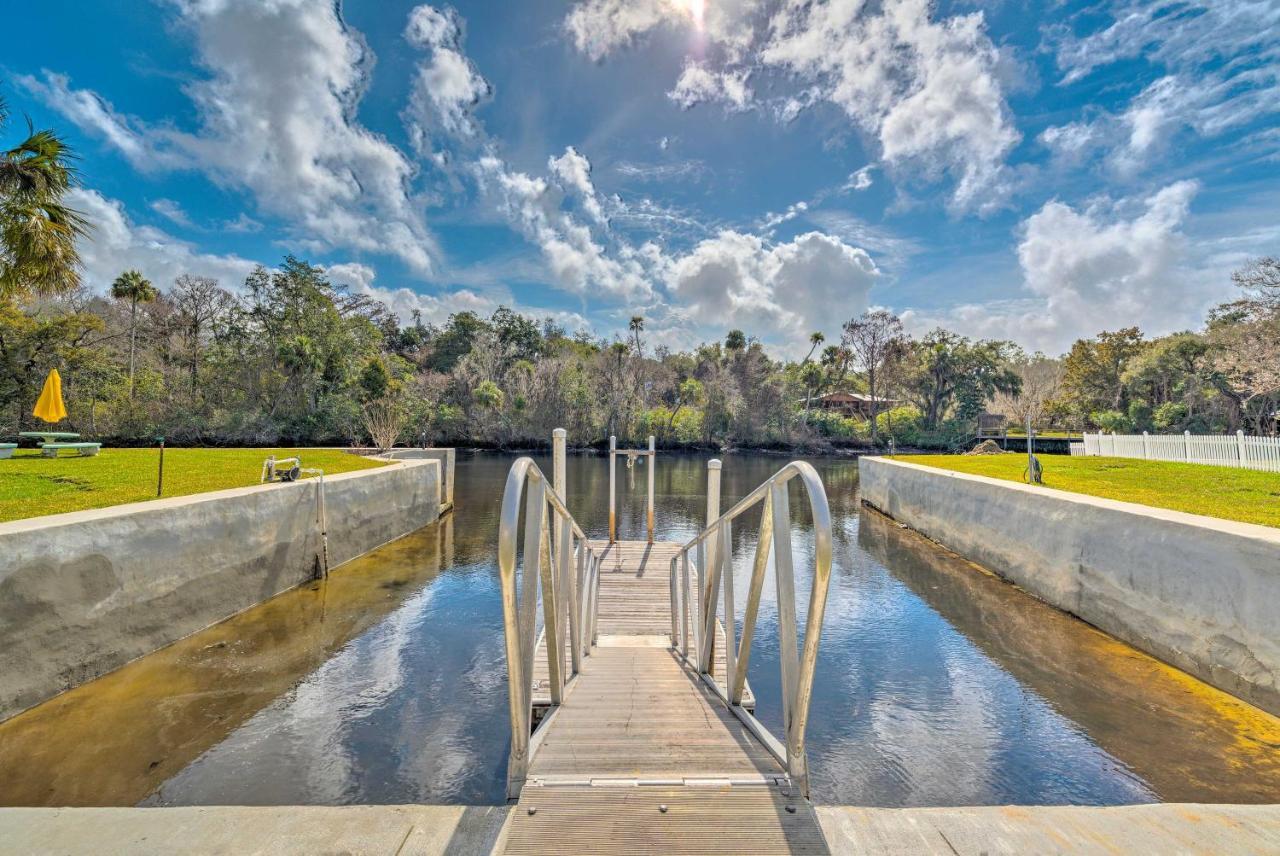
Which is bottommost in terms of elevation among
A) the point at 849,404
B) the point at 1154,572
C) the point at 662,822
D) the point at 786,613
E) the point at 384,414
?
the point at 1154,572

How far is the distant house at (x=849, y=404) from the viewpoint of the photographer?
43938 millimetres

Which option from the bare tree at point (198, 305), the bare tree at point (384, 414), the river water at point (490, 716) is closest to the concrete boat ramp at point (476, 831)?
the river water at point (490, 716)

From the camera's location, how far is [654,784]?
6.66 feet

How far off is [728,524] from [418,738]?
3502 millimetres

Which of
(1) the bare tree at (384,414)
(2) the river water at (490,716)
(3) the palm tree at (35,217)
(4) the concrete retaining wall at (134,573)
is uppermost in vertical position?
(3) the palm tree at (35,217)

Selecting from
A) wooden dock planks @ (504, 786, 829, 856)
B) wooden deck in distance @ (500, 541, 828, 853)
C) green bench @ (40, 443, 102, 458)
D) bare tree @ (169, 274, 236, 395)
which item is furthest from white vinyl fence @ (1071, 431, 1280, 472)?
bare tree @ (169, 274, 236, 395)

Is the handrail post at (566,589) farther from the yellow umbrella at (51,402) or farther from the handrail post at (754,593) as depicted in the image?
the yellow umbrella at (51,402)

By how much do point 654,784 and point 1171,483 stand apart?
1355 cm

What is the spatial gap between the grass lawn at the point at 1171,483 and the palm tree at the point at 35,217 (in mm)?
17101

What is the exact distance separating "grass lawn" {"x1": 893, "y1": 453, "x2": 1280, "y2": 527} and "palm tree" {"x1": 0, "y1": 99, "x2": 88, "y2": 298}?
56.1 ft

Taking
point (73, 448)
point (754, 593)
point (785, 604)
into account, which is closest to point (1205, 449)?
point (754, 593)

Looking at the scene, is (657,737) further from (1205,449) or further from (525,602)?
(1205,449)

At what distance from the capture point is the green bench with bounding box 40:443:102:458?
38.3 feet

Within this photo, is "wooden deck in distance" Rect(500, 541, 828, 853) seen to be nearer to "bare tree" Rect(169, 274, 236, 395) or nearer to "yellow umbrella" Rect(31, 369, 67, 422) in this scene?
"yellow umbrella" Rect(31, 369, 67, 422)
